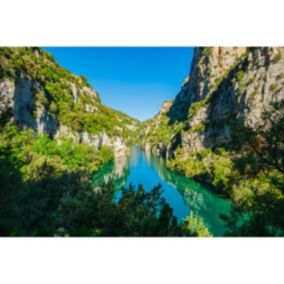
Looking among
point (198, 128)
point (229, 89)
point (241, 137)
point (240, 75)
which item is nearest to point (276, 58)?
point (240, 75)

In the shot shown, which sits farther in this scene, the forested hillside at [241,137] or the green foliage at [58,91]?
the green foliage at [58,91]

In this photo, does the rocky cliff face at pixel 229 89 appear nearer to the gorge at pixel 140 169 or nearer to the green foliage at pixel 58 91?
the gorge at pixel 140 169

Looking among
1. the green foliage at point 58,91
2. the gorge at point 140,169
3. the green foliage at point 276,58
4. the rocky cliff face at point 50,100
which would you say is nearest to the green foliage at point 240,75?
the gorge at point 140,169

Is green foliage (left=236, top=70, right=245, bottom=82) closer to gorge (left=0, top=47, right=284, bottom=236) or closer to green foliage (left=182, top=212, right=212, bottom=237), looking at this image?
gorge (left=0, top=47, right=284, bottom=236)

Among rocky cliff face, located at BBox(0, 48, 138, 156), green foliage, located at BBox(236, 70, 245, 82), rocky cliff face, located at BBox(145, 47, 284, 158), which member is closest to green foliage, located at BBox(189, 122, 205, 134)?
rocky cliff face, located at BBox(145, 47, 284, 158)
